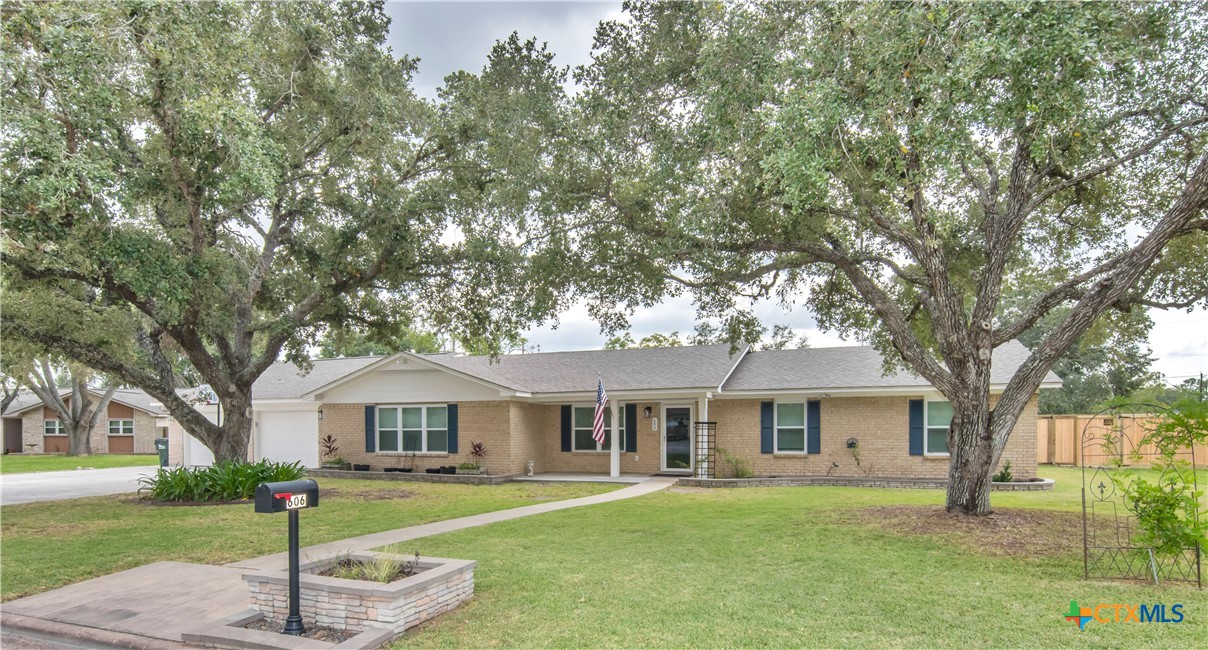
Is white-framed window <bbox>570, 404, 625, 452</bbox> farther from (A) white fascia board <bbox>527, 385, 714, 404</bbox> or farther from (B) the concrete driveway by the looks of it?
(B) the concrete driveway

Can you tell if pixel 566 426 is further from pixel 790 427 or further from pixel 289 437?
pixel 289 437

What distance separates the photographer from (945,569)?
782cm

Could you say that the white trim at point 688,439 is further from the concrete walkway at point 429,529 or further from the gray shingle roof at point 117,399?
the gray shingle roof at point 117,399

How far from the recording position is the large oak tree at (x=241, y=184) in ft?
28.6

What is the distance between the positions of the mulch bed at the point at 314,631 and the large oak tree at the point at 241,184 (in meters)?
5.23

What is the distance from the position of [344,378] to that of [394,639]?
57.7ft

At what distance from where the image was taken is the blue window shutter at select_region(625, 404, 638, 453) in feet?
69.1

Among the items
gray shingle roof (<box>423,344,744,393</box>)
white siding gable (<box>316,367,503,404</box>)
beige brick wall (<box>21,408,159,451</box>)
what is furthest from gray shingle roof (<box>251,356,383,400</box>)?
beige brick wall (<box>21,408,159,451</box>)

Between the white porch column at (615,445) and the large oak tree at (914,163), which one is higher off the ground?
the large oak tree at (914,163)

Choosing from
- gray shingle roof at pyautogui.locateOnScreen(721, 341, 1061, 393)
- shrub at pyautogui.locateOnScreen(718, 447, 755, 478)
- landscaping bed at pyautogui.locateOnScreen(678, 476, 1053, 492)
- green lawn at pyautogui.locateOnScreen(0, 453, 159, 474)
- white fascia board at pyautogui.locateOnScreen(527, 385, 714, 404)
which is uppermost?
gray shingle roof at pyautogui.locateOnScreen(721, 341, 1061, 393)

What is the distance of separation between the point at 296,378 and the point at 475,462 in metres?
8.97

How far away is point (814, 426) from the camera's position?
62.8ft

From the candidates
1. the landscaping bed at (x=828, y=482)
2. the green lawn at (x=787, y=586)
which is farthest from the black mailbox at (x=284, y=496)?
the landscaping bed at (x=828, y=482)

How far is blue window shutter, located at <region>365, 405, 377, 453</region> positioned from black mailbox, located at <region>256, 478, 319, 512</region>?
16.8m
